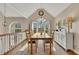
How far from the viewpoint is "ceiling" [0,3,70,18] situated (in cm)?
328

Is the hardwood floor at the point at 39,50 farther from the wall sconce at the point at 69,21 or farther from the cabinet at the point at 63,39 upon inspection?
the wall sconce at the point at 69,21

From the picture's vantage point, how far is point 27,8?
11.4ft

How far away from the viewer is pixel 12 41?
3.63 metres

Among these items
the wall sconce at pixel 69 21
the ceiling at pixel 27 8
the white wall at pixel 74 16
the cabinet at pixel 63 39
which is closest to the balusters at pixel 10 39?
the ceiling at pixel 27 8

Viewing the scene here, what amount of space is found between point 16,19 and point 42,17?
0.62 meters

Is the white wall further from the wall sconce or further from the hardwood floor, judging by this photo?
the hardwood floor

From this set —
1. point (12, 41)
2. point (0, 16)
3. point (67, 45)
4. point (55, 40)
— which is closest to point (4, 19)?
point (0, 16)

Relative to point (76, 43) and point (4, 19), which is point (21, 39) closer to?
point (4, 19)

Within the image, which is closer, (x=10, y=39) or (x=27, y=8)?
(x=27, y=8)

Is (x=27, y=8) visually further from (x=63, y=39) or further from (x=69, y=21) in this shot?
(x=63, y=39)

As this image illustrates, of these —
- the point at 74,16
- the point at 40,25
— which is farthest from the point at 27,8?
the point at 74,16

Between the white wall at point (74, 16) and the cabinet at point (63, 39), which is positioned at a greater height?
the white wall at point (74, 16)

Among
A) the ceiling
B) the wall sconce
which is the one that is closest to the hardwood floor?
the wall sconce

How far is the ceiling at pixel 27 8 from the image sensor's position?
3283 millimetres
